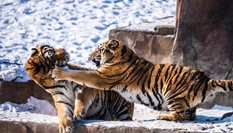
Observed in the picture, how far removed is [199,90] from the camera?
209 inches

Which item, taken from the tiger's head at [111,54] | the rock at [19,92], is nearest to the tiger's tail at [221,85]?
the tiger's head at [111,54]

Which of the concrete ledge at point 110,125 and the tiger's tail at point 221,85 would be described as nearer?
the concrete ledge at point 110,125

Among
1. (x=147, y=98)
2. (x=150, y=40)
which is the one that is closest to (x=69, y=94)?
(x=147, y=98)

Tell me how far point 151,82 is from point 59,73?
76cm

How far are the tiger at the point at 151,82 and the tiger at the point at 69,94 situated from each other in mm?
150

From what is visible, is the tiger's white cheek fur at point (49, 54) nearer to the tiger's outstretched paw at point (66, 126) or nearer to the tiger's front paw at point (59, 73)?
the tiger's front paw at point (59, 73)

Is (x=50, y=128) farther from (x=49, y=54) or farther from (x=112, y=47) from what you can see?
(x=112, y=47)

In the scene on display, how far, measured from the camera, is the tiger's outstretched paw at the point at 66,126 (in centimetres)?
515

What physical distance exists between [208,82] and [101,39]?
5.36 metres

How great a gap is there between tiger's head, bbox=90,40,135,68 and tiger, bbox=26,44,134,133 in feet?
0.81

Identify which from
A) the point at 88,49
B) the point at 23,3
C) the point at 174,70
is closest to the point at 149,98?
the point at 174,70

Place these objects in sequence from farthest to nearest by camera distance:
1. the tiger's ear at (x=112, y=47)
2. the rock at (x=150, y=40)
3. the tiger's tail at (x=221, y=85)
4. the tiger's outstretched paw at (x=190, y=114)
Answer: the rock at (x=150, y=40), the tiger's ear at (x=112, y=47), the tiger's outstretched paw at (x=190, y=114), the tiger's tail at (x=221, y=85)

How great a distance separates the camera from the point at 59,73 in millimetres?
5340

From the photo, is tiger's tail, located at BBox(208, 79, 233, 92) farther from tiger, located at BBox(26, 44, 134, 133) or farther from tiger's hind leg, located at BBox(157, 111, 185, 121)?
tiger, located at BBox(26, 44, 134, 133)
